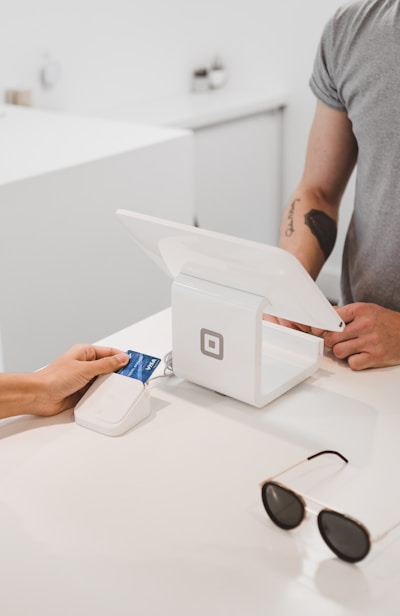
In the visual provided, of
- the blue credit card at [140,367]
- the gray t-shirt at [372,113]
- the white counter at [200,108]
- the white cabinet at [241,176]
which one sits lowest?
the white cabinet at [241,176]

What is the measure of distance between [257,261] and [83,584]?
47 centimetres

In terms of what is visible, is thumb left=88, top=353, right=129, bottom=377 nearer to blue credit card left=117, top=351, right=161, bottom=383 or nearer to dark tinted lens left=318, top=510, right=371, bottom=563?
blue credit card left=117, top=351, right=161, bottom=383

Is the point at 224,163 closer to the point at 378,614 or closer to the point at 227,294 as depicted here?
the point at 227,294

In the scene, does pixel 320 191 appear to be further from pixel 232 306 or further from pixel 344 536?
pixel 344 536

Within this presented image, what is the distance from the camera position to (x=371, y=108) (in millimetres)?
1569

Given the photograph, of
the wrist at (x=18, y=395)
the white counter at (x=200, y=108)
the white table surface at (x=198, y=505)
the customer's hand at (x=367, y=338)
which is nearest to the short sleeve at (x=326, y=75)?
the customer's hand at (x=367, y=338)

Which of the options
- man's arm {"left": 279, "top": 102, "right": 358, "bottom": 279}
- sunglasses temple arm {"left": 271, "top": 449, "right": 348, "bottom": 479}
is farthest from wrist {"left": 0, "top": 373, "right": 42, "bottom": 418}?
man's arm {"left": 279, "top": 102, "right": 358, "bottom": 279}

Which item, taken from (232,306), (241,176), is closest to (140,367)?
(232,306)

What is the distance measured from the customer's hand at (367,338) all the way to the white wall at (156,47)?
6.47 ft

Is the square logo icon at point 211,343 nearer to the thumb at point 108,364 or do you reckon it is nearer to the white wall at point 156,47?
the thumb at point 108,364

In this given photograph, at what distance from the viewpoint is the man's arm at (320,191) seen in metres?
1.71

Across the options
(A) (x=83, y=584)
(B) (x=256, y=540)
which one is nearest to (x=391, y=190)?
(B) (x=256, y=540)

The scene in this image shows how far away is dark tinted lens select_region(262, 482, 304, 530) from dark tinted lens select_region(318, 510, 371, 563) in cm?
4

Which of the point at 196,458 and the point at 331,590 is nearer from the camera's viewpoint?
the point at 331,590
